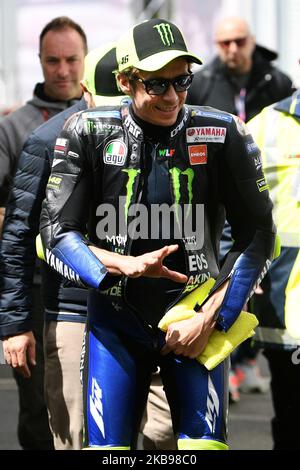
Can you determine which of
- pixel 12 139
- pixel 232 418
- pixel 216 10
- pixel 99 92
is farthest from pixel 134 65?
pixel 216 10

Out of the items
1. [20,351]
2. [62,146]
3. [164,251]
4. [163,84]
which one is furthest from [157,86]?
[20,351]

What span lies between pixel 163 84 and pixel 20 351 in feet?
4.45

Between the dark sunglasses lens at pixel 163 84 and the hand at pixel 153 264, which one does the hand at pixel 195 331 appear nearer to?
the hand at pixel 153 264

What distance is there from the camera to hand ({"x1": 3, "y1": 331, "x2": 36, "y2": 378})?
5057 mm

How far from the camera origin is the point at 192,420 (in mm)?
4430

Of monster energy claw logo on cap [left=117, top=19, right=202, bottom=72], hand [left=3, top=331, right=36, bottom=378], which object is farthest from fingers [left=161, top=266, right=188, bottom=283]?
hand [left=3, top=331, right=36, bottom=378]

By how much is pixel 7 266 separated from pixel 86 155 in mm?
923

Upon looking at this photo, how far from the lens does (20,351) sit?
5.07 meters

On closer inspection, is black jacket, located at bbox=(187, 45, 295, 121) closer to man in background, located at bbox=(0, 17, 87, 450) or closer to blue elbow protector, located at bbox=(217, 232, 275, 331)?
man in background, located at bbox=(0, 17, 87, 450)

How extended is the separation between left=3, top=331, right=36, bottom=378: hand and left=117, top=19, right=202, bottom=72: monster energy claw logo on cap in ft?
4.11

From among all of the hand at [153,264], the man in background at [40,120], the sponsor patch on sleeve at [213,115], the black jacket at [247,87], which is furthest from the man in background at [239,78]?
the hand at [153,264]

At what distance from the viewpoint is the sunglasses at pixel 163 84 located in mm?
4352

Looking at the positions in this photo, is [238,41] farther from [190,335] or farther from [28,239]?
[190,335]
